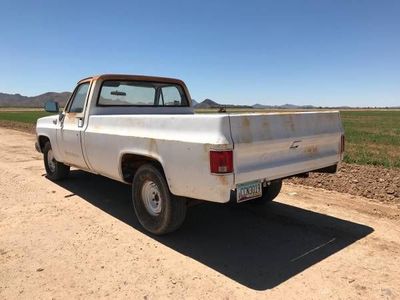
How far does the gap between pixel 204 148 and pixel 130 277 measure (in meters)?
1.41

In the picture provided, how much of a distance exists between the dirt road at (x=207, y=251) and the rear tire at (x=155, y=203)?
7.4 inches

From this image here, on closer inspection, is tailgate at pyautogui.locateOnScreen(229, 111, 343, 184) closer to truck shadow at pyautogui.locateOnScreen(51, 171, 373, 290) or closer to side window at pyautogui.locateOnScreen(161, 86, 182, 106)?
truck shadow at pyautogui.locateOnScreen(51, 171, 373, 290)

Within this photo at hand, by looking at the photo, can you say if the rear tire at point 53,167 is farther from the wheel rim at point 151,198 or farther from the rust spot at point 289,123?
the rust spot at point 289,123

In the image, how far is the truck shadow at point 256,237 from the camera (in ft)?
13.0

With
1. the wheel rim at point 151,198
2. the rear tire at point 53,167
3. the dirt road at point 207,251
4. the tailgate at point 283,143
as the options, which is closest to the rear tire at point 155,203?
the wheel rim at point 151,198

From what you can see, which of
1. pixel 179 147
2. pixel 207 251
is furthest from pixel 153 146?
pixel 207 251

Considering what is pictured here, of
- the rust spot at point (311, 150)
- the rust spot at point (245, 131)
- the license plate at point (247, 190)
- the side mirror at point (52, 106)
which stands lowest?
the license plate at point (247, 190)

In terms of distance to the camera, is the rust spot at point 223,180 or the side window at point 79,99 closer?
the rust spot at point 223,180

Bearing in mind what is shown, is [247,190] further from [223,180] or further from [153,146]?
[153,146]

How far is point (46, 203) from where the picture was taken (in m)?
6.39

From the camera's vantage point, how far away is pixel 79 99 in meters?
6.68

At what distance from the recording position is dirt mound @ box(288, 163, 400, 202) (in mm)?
6805

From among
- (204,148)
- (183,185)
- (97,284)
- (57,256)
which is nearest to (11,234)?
(57,256)

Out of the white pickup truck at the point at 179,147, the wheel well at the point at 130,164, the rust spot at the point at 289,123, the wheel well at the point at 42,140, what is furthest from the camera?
the wheel well at the point at 42,140
